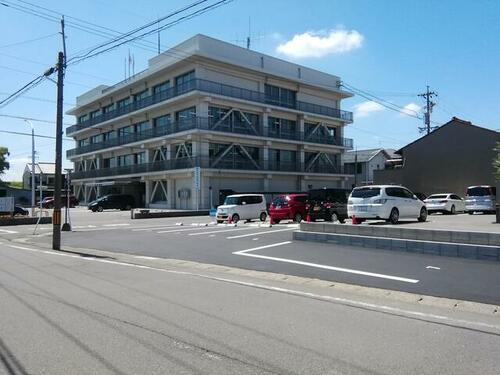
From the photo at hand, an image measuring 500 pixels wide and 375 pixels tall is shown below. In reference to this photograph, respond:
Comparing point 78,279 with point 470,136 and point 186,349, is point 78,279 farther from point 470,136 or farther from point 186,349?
point 470,136

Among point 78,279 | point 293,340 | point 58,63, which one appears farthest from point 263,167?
point 293,340

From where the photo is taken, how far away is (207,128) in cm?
5269

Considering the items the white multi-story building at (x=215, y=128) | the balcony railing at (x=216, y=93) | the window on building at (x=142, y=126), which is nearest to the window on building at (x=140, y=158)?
the white multi-story building at (x=215, y=128)

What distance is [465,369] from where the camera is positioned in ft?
17.0

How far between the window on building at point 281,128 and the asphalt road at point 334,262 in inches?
1649

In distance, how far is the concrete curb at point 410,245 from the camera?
39.2ft

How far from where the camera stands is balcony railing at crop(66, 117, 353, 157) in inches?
2096

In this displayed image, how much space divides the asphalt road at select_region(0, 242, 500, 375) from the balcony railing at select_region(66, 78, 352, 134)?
44.9m

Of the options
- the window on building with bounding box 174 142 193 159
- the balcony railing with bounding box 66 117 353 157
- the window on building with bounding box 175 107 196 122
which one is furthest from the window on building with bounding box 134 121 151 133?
the window on building with bounding box 174 142 193 159

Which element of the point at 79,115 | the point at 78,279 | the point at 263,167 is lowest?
the point at 78,279

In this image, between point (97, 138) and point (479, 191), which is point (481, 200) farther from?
point (97, 138)

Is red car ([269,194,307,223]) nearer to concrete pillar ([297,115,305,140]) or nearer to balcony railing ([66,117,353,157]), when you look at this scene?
balcony railing ([66,117,353,157])

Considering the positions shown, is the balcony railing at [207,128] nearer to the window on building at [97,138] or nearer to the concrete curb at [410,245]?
the window on building at [97,138]

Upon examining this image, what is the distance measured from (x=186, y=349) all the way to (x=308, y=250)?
9411 millimetres
